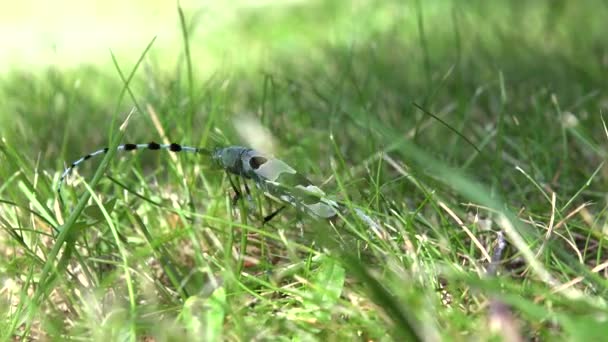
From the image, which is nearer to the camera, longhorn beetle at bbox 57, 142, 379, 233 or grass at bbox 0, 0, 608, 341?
grass at bbox 0, 0, 608, 341

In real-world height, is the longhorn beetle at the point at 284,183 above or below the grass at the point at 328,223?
above

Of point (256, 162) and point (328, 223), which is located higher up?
point (256, 162)

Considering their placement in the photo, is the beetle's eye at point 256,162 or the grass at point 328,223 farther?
the beetle's eye at point 256,162

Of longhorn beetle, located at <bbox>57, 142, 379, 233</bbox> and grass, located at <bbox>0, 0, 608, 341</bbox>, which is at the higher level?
longhorn beetle, located at <bbox>57, 142, 379, 233</bbox>
